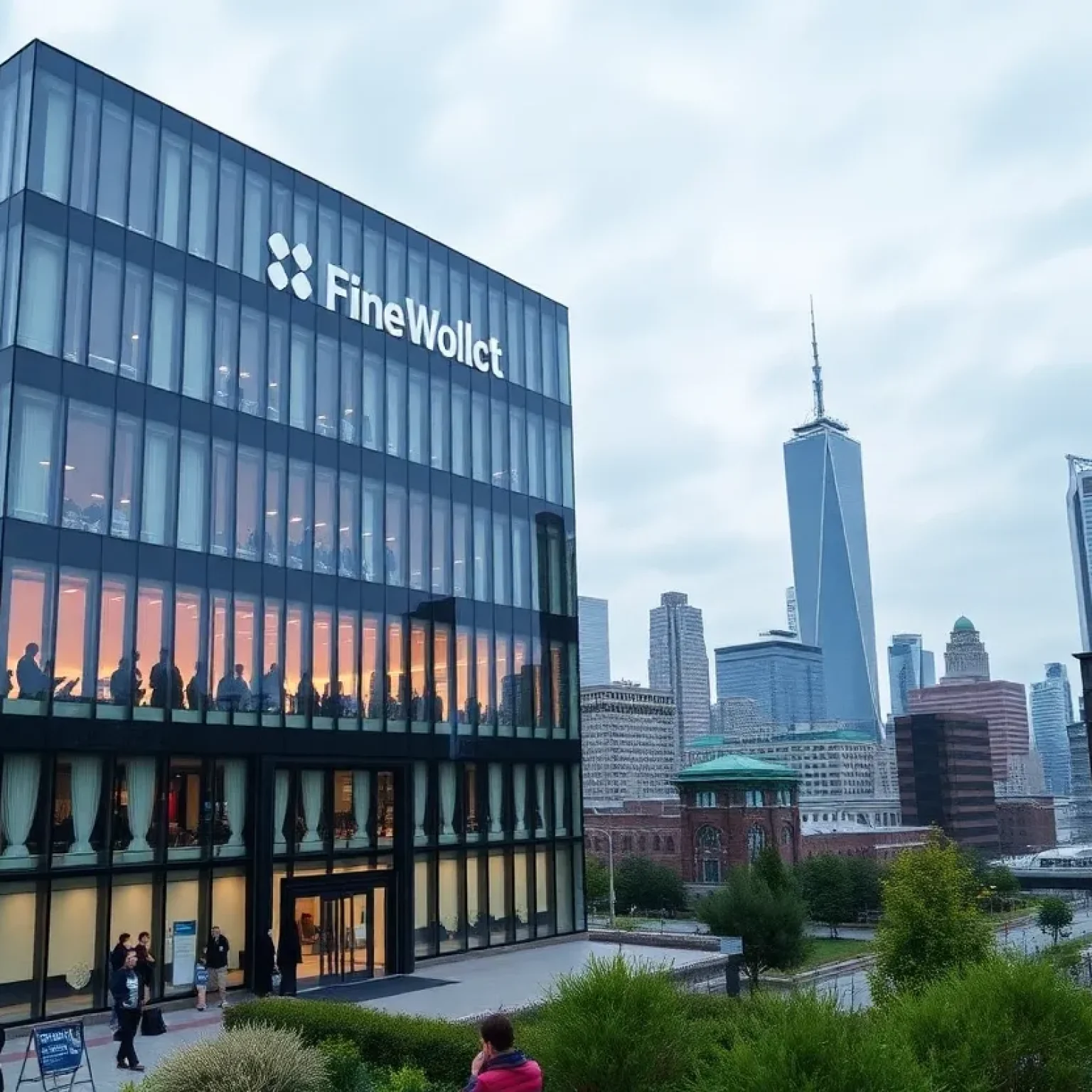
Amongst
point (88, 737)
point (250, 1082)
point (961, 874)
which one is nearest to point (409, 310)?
point (88, 737)

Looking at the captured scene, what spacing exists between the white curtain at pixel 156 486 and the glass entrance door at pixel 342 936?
38.1ft

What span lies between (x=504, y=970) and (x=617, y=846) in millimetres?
88640

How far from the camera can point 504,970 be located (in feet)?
120

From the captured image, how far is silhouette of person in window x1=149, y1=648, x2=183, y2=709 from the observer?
31.5 metres

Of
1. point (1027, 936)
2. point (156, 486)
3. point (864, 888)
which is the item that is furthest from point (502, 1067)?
point (1027, 936)

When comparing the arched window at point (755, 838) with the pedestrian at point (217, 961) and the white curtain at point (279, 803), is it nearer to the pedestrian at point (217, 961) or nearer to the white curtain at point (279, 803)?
the white curtain at point (279, 803)

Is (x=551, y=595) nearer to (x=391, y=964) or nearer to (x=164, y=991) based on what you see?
(x=391, y=964)

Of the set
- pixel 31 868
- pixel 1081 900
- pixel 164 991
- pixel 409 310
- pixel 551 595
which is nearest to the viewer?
pixel 31 868

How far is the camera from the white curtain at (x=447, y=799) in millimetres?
40219

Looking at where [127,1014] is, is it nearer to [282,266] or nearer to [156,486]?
[156,486]

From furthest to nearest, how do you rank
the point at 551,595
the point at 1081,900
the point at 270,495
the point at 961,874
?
the point at 1081,900
the point at 551,595
the point at 270,495
the point at 961,874

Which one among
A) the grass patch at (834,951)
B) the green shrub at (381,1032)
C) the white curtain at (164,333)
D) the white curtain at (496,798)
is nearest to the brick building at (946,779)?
the grass patch at (834,951)

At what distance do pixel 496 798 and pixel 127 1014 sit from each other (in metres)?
21.1

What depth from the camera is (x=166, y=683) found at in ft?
104
